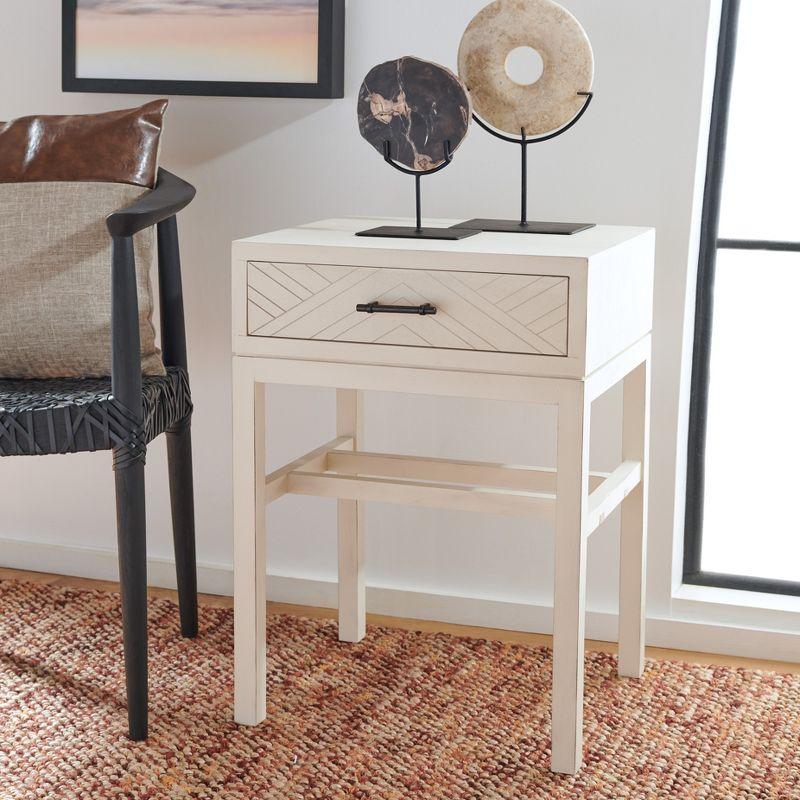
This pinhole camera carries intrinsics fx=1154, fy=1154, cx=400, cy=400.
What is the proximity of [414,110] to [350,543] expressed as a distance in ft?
2.38

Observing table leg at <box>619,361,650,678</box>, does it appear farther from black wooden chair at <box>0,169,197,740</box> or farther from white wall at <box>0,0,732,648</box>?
black wooden chair at <box>0,169,197,740</box>

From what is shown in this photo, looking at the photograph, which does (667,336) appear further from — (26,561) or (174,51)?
(26,561)

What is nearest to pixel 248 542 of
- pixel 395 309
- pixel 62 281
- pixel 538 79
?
pixel 395 309

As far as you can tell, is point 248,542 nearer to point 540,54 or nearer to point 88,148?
point 88,148

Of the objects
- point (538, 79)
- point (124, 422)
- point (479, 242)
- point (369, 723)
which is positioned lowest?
point (369, 723)

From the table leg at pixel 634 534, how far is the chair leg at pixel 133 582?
0.72m

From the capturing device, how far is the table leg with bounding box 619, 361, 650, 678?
174 cm

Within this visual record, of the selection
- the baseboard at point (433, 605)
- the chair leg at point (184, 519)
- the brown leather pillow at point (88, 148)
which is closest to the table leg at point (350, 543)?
the baseboard at point (433, 605)

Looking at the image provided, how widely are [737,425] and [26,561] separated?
137 cm

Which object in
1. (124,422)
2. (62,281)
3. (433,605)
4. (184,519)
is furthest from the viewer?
(433,605)

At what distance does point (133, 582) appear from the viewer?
158cm

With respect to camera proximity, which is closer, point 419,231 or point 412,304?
point 412,304

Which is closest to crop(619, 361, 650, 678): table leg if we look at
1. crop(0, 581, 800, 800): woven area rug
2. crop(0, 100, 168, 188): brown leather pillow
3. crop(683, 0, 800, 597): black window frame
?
crop(0, 581, 800, 800): woven area rug

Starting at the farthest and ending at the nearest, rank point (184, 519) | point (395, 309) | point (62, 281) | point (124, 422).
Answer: point (184, 519) → point (62, 281) → point (124, 422) → point (395, 309)
